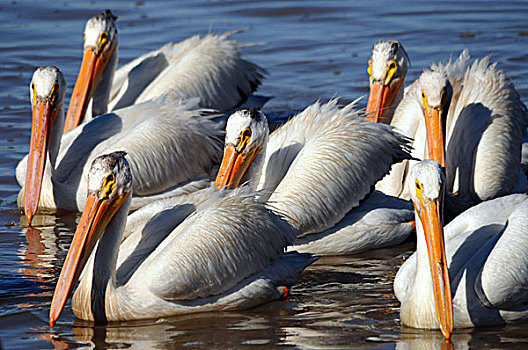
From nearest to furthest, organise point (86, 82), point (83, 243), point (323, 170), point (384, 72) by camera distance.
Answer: point (83, 243), point (323, 170), point (384, 72), point (86, 82)

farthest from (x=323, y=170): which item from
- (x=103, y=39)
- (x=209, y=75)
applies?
(x=103, y=39)

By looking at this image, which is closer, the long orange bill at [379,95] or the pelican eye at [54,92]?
the pelican eye at [54,92]

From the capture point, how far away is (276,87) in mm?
9609

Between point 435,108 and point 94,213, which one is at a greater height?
point 435,108

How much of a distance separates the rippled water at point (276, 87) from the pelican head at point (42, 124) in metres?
0.26

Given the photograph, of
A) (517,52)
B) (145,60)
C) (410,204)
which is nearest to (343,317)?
(410,204)

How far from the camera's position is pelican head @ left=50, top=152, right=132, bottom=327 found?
471 centimetres

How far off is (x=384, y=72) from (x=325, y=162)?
1420 millimetres

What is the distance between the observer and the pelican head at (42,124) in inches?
261

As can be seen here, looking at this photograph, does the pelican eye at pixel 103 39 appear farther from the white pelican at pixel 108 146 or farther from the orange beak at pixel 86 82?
the white pelican at pixel 108 146

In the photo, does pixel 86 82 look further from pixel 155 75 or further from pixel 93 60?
pixel 155 75

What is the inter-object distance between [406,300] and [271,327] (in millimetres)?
640

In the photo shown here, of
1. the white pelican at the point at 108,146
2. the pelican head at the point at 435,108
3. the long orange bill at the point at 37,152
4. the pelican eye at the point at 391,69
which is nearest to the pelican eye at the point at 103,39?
the white pelican at the point at 108,146

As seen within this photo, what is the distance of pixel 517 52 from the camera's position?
10234 millimetres
